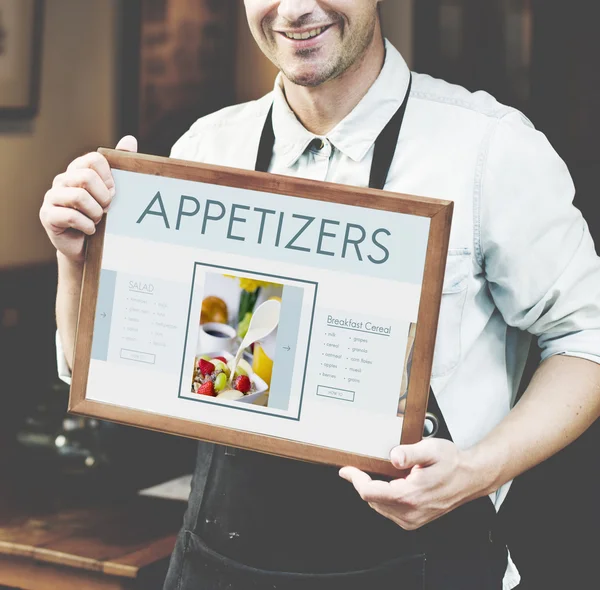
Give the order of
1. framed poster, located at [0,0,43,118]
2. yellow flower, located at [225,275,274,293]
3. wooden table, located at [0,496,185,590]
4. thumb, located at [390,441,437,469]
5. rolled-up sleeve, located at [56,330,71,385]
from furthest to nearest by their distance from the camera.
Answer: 1. framed poster, located at [0,0,43,118]
2. wooden table, located at [0,496,185,590]
3. rolled-up sleeve, located at [56,330,71,385]
4. yellow flower, located at [225,275,274,293]
5. thumb, located at [390,441,437,469]

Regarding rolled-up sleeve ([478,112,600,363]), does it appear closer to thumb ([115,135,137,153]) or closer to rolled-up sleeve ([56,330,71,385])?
thumb ([115,135,137,153])

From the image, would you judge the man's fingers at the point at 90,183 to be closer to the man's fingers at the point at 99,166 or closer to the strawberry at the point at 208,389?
the man's fingers at the point at 99,166

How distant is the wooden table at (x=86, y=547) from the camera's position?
6.23 feet

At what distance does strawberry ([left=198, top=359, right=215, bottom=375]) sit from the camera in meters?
1.28

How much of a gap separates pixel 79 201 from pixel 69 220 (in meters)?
0.03

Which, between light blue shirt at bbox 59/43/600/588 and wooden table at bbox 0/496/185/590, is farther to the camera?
wooden table at bbox 0/496/185/590

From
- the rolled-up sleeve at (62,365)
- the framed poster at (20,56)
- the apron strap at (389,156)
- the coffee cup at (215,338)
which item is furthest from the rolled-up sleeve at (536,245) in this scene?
the framed poster at (20,56)

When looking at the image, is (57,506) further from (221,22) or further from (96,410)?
(221,22)

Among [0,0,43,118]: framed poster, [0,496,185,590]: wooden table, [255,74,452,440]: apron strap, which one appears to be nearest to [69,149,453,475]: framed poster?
[255,74,452,440]: apron strap

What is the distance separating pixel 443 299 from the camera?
4.48ft

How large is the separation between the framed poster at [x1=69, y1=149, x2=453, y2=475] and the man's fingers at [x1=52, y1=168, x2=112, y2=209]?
0.03 m

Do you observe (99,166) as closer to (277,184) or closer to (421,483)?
(277,184)

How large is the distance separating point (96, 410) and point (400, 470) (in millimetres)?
423

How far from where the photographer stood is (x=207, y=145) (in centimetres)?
159
